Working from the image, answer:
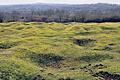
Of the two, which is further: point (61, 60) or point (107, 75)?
point (61, 60)

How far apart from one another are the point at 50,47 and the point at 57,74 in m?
16.7

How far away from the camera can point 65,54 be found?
160 ft

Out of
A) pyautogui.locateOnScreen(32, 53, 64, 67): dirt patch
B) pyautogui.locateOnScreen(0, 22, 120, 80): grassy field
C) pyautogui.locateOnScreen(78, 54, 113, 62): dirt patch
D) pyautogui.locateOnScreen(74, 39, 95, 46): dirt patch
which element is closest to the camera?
pyautogui.locateOnScreen(0, 22, 120, 80): grassy field

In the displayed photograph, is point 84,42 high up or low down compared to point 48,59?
down

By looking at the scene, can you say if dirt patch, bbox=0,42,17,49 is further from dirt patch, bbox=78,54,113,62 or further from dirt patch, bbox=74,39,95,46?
dirt patch, bbox=78,54,113,62

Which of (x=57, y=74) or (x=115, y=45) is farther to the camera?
(x=115, y=45)

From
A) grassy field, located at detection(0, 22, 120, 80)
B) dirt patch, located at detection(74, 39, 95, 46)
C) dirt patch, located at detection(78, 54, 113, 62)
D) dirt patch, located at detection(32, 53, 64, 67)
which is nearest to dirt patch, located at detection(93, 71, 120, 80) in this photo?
grassy field, located at detection(0, 22, 120, 80)

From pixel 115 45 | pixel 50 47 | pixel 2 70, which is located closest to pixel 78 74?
pixel 2 70

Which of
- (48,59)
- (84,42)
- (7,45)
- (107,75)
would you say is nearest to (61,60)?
(48,59)

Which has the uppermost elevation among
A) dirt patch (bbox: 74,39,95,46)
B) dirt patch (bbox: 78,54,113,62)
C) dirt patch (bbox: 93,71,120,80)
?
dirt patch (bbox: 93,71,120,80)

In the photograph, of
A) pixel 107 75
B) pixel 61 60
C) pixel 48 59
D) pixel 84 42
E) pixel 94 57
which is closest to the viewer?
pixel 107 75

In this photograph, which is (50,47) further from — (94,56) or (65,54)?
(94,56)

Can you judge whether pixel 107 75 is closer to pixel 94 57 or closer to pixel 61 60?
pixel 94 57

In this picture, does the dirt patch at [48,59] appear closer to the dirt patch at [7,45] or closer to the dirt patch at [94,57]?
the dirt patch at [94,57]
